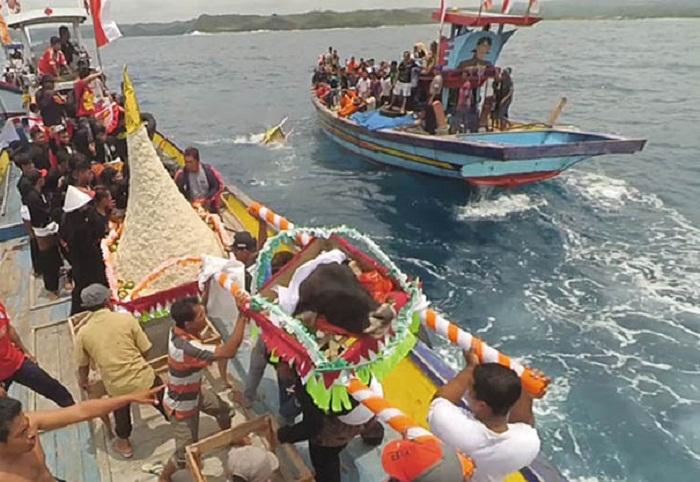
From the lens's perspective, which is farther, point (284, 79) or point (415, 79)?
point (284, 79)

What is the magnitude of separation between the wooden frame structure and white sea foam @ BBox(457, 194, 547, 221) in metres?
9.68

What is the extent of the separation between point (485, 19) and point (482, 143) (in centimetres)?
307

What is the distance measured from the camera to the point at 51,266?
634 centimetres

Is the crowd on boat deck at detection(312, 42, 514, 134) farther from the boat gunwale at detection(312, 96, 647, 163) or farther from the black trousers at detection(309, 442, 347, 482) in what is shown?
the black trousers at detection(309, 442, 347, 482)

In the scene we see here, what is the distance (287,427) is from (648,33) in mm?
64719

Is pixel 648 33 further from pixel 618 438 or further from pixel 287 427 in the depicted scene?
pixel 287 427

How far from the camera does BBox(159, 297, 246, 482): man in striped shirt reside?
3.39 m

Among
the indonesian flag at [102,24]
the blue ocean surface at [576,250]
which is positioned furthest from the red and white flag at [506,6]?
the indonesian flag at [102,24]

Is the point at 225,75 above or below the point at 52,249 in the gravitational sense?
below

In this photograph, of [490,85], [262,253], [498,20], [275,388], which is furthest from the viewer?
[490,85]

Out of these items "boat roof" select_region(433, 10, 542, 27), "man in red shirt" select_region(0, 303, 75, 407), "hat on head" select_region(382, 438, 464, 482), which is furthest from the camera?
"boat roof" select_region(433, 10, 542, 27)

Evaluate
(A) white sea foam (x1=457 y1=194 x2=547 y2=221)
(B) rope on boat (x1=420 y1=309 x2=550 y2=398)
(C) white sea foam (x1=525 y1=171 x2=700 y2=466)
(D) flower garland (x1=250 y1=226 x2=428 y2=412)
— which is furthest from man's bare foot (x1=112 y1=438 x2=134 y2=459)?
(A) white sea foam (x1=457 y1=194 x2=547 y2=221)

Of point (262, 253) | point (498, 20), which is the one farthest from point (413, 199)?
point (262, 253)

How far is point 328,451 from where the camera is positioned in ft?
11.1
